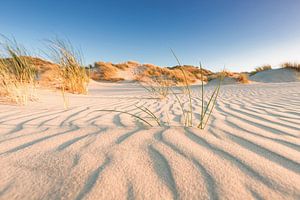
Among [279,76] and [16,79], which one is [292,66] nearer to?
[279,76]

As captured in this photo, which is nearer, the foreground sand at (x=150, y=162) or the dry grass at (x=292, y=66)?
the foreground sand at (x=150, y=162)

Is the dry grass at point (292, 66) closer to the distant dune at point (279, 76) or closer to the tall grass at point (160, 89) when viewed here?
the distant dune at point (279, 76)

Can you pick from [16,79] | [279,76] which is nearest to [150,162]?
[16,79]

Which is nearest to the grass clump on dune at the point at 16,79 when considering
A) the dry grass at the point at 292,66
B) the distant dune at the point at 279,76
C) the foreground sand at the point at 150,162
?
the foreground sand at the point at 150,162

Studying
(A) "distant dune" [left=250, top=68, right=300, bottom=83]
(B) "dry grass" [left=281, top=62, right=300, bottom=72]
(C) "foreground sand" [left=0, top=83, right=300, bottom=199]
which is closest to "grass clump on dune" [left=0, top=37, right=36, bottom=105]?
(C) "foreground sand" [left=0, top=83, right=300, bottom=199]

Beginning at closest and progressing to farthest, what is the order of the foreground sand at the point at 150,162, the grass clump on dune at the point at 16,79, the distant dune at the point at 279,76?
the foreground sand at the point at 150,162 → the grass clump on dune at the point at 16,79 → the distant dune at the point at 279,76

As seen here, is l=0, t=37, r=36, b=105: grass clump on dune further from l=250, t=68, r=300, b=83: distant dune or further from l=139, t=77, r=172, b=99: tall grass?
l=250, t=68, r=300, b=83: distant dune

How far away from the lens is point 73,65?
4.48m

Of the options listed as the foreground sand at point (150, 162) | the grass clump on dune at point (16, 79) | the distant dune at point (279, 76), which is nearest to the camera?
the foreground sand at point (150, 162)

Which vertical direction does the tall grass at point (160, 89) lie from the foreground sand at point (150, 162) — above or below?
above

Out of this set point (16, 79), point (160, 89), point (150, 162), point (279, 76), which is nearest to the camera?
point (150, 162)

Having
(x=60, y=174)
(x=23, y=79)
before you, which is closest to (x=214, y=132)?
(x=60, y=174)

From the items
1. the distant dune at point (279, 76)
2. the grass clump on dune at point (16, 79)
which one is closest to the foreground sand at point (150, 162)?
the grass clump on dune at point (16, 79)

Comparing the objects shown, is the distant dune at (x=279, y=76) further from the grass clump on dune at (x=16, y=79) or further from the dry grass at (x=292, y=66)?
the grass clump on dune at (x=16, y=79)
